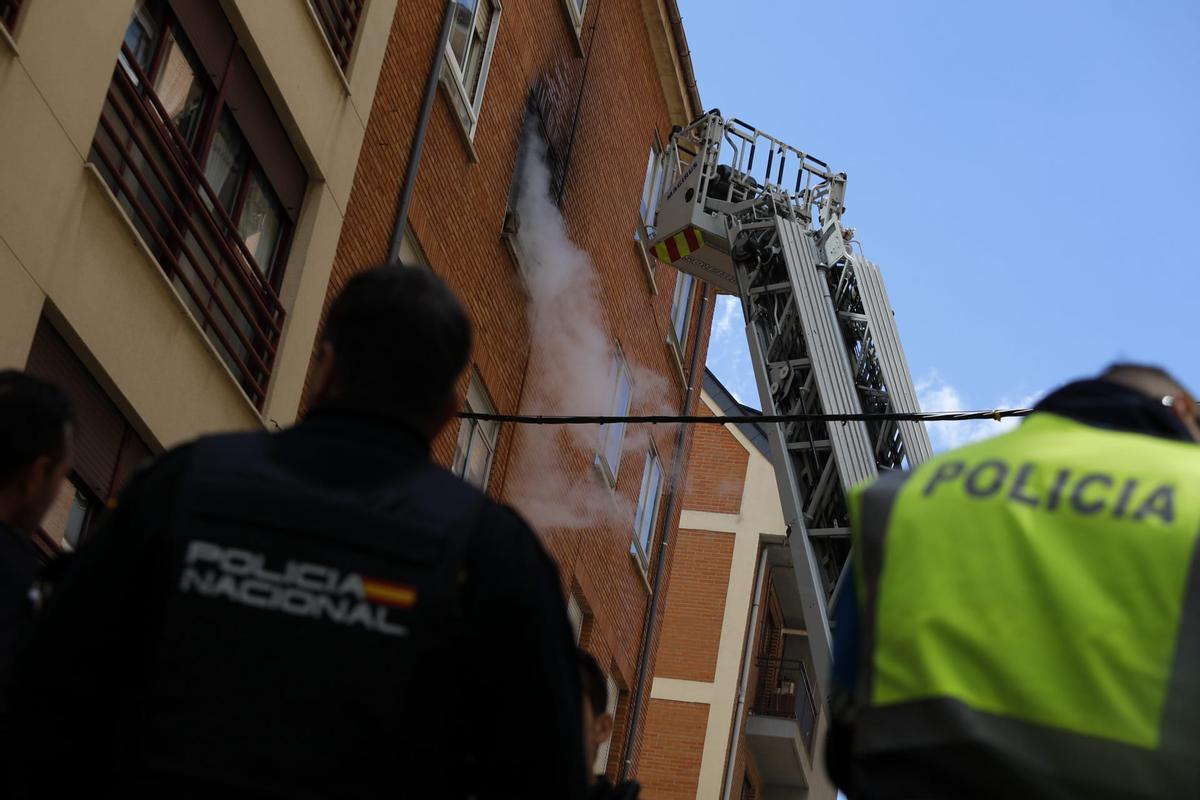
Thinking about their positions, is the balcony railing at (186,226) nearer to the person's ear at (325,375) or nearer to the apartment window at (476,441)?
the apartment window at (476,441)

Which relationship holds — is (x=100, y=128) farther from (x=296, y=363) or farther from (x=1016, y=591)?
(x=1016, y=591)

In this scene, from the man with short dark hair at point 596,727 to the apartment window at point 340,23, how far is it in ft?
27.4

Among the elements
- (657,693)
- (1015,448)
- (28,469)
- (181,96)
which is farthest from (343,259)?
(657,693)

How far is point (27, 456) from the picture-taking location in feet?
11.0

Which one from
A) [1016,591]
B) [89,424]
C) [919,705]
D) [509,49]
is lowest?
[919,705]

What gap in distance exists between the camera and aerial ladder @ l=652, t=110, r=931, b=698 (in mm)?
15414

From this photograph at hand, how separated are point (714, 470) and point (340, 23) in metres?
21.7

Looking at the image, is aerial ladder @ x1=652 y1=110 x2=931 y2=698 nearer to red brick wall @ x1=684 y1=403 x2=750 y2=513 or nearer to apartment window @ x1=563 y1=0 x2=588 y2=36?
apartment window @ x1=563 y1=0 x2=588 y2=36

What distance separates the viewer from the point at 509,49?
1622cm

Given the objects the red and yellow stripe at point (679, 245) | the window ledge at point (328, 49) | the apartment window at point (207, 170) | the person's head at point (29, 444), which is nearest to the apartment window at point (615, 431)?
the red and yellow stripe at point (679, 245)

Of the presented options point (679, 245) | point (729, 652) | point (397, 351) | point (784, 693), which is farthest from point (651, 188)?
point (397, 351)

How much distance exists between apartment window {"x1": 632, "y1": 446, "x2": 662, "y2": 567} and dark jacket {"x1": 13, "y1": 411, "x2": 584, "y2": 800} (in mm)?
19160

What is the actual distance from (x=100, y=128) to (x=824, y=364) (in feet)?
25.3

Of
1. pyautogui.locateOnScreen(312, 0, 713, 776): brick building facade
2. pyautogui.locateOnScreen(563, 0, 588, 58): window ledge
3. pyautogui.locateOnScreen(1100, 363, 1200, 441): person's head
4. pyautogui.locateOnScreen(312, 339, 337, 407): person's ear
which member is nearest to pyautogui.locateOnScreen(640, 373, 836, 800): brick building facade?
pyautogui.locateOnScreen(312, 0, 713, 776): brick building facade
